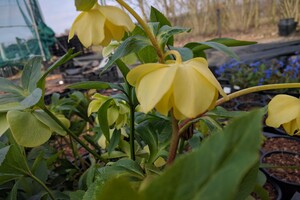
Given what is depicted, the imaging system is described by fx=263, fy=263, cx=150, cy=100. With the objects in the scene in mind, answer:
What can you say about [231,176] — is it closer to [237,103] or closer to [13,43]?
[237,103]

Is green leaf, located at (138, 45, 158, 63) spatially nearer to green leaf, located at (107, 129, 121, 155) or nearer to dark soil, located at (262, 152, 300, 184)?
green leaf, located at (107, 129, 121, 155)

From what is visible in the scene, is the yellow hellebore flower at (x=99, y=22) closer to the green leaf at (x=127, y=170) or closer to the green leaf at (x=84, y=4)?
the green leaf at (x=84, y=4)

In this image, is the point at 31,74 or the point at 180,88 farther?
the point at 31,74

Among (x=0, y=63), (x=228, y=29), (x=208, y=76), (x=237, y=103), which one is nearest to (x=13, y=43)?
(x=0, y=63)

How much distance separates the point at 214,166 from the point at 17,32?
4.25m

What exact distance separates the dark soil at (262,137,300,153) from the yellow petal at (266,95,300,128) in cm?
72

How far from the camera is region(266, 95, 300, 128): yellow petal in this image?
10.9 inches

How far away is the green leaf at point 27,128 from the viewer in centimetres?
34

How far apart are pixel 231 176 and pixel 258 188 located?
303mm

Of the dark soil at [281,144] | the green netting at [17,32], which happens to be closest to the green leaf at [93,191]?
the dark soil at [281,144]

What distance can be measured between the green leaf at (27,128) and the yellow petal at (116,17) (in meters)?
0.18

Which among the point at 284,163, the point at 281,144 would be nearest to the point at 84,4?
the point at 284,163

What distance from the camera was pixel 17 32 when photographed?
3.78 m

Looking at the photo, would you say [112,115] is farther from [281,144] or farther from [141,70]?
[281,144]
